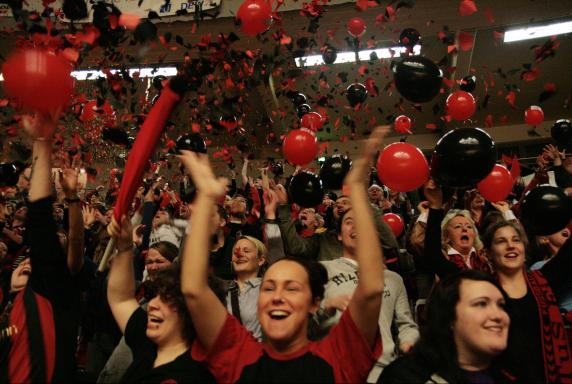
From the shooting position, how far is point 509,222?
2234 mm

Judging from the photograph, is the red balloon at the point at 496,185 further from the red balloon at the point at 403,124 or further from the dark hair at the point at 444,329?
the red balloon at the point at 403,124

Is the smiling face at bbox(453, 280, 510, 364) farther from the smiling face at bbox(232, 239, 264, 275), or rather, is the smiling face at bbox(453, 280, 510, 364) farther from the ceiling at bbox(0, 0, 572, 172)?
the ceiling at bbox(0, 0, 572, 172)

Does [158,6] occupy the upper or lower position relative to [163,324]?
upper

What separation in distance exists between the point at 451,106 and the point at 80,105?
13.0ft

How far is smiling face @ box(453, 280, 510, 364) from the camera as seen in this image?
1502 mm

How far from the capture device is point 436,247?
2.19 metres

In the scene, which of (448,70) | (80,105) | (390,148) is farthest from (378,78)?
(390,148)

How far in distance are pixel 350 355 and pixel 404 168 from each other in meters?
1.36

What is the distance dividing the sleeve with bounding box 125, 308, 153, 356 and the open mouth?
533 mm

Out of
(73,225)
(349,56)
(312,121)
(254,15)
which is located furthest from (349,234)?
(349,56)

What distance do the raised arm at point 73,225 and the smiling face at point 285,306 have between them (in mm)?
790

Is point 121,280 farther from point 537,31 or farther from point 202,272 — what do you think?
point 537,31

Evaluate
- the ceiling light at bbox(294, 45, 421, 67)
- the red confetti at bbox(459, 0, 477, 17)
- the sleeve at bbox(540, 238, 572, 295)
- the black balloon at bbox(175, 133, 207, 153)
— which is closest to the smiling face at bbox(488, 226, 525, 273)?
the sleeve at bbox(540, 238, 572, 295)

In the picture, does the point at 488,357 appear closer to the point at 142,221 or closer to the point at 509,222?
the point at 509,222
